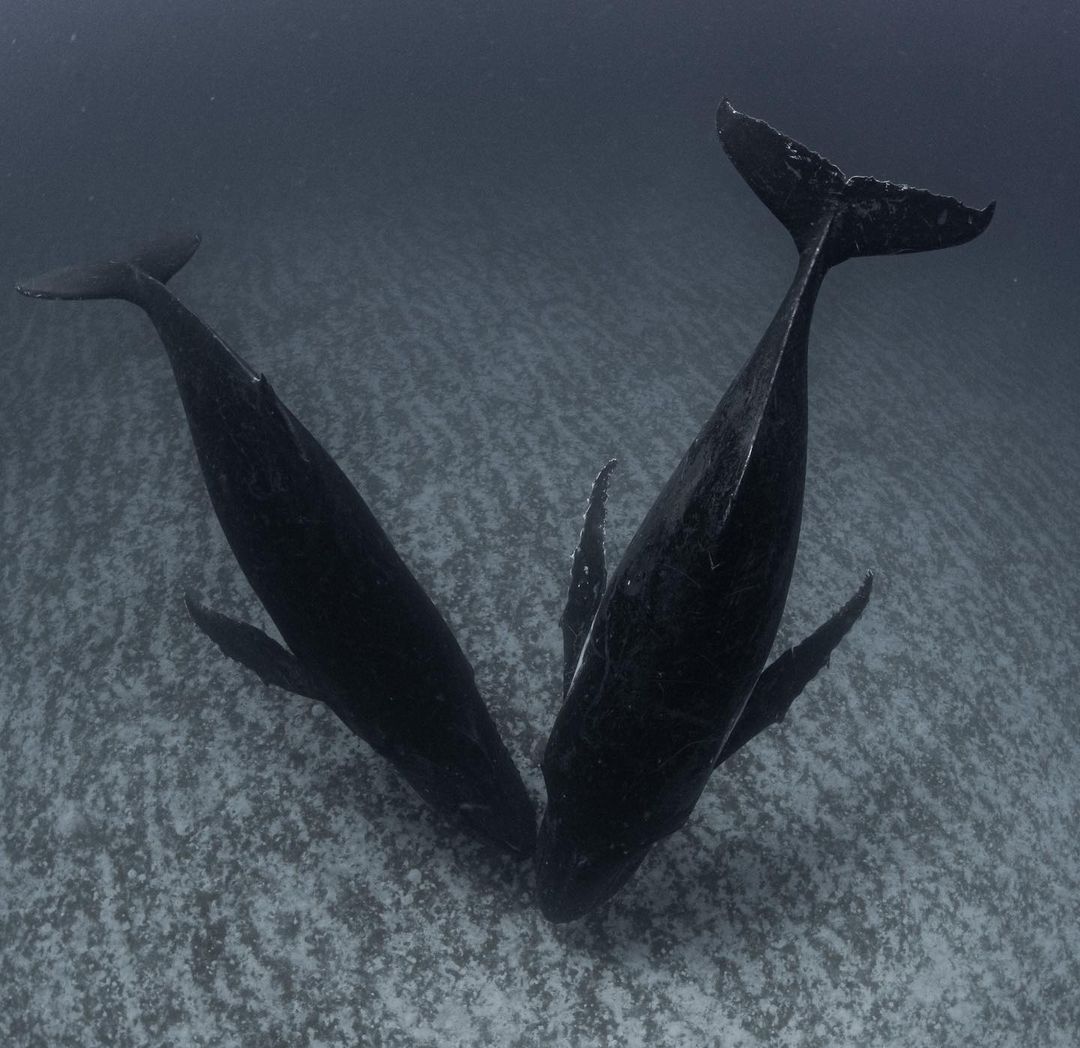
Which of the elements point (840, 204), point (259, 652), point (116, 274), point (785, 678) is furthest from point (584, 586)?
point (116, 274)

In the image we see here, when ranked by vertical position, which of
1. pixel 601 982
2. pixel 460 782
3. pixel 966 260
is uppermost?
pixel 966 260

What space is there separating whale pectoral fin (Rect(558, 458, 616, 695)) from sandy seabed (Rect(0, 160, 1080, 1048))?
32.7 inches

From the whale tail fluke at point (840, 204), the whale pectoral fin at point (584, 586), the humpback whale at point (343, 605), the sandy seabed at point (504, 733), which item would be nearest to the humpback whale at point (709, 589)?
the whale tail fluke at point (840, 204)

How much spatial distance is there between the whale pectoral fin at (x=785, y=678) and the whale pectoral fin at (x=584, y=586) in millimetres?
713

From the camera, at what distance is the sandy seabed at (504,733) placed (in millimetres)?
3148

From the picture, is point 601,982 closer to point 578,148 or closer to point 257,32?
point 578,148

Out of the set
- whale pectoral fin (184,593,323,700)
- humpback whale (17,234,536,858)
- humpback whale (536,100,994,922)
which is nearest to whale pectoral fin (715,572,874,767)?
humpback whale (536,100,994,922)

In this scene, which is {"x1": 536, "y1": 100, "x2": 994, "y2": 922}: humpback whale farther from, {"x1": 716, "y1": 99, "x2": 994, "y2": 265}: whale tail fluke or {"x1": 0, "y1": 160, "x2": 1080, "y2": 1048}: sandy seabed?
{"x1": 0, "y1": 160, "x2": 1080, "y2": 1048}: sandy seabed

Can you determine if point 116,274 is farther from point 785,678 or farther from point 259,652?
point 785,678

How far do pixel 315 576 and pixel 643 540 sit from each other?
4.23 feet

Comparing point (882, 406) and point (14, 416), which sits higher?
point (882, 406)

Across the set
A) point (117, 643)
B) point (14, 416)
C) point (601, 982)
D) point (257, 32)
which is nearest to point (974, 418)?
point (601, 982)

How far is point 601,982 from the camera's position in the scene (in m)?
3.10

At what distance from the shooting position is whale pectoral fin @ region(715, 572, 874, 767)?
3.00m
